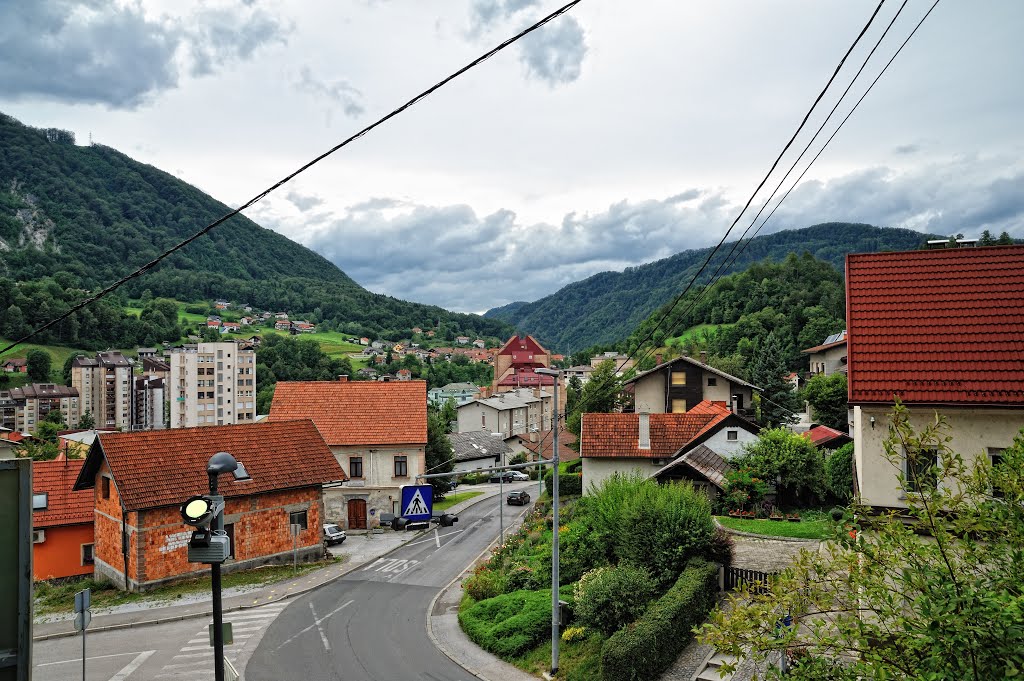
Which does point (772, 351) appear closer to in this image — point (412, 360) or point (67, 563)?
point (67, 563)

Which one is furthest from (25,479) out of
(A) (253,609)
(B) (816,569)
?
(A) (253,609)

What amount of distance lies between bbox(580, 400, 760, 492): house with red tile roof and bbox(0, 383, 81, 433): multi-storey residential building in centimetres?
11049

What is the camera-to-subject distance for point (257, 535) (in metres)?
29.7

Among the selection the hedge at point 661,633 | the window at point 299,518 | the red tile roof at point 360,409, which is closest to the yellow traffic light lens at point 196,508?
the hedge at point 661,633

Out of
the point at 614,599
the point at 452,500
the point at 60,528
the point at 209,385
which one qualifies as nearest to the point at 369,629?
the point at 614,599

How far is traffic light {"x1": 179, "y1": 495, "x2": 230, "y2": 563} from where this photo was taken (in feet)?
28.4

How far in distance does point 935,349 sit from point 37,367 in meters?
154

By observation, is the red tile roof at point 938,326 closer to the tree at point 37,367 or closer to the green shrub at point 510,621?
the green shrub at point 510,621

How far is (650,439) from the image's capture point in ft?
109

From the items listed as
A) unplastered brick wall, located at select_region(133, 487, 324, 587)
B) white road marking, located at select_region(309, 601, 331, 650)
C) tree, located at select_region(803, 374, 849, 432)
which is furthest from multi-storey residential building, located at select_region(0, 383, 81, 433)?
tree, located at select_region(803, 374, 849, 432)

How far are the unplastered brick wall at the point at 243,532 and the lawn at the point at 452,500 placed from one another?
1507 cm

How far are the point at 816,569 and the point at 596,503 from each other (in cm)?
1502

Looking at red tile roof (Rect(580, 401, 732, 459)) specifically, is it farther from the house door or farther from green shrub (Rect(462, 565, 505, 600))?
the house door

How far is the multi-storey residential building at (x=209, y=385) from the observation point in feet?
348
